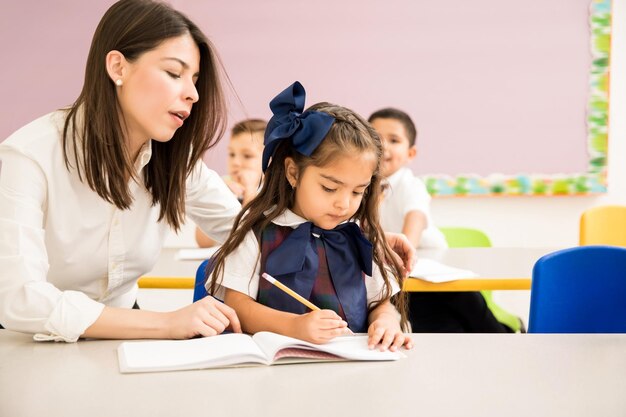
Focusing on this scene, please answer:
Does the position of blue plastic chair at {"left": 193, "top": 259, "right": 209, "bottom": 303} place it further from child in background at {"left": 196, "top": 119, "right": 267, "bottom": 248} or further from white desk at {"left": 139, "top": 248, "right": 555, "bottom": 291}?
child in background at {"left": 196, "top": 119, "right": 267, "bottom": 248}

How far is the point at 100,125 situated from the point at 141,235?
30cm

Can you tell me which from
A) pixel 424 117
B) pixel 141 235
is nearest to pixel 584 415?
pixel 141 235

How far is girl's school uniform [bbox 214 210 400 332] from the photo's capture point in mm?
1663

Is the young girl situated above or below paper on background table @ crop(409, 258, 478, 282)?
Answer: above

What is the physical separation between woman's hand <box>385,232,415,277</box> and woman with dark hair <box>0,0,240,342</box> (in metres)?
0.52

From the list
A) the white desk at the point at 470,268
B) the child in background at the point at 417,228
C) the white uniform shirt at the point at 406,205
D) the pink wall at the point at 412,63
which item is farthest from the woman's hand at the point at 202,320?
the pink wall at the point at 412,63

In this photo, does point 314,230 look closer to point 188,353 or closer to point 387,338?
point 387,338

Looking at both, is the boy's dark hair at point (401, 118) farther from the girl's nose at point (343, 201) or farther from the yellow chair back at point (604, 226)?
the girl's nose at point (343, 201)

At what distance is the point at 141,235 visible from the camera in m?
1.77

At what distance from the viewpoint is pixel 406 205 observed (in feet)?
10.8

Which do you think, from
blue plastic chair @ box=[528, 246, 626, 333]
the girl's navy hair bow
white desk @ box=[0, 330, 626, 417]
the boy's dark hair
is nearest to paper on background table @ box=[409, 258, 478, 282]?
blue plastic chair @ box=[528, 246, 626, 333]

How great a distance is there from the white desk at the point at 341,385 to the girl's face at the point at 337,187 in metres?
0.38

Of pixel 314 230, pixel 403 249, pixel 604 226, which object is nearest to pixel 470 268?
pixel 403 249

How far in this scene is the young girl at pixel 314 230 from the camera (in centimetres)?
166
